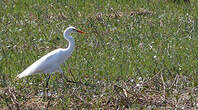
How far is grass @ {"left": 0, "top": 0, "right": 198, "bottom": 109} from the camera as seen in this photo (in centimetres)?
919

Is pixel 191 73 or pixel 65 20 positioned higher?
pixel 65 20

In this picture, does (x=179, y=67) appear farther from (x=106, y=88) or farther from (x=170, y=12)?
(x=170, y=12)

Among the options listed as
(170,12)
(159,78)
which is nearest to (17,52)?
(159,78)

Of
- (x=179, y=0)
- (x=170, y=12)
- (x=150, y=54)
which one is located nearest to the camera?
(x=150, y=54)

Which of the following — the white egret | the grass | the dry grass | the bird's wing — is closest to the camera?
the dry grass

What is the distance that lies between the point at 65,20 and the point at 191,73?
5812mm

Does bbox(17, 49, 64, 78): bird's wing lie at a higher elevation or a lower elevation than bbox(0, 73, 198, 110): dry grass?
higher

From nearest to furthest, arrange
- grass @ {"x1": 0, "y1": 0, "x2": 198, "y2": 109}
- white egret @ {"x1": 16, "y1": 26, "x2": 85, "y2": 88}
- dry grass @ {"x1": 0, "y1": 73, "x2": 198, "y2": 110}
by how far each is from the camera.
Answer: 1. dry grass @ {"x1": 0, "y1": 73, "x2": 198, "y2": 110}
2. grass @ {"x1": 0, "y1": 0, "x2": 198, "y2": 109}
3. white egret @ {"x1": 16, "y1": 26, "x2": 85, "y2": 88}

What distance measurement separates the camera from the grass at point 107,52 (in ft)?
30.1

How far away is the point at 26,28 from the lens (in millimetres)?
14797

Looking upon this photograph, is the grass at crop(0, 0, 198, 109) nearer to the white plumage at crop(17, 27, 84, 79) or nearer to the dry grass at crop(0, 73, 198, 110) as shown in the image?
the dry grass at crop(0, 73, 198, 110)

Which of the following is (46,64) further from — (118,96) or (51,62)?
(118,96)

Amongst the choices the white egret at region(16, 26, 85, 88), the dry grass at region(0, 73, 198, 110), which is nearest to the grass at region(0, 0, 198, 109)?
the dry grass at region(0, 73, 198, 110)

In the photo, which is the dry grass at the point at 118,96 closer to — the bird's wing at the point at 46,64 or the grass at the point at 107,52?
the grass at the point at 107,52
